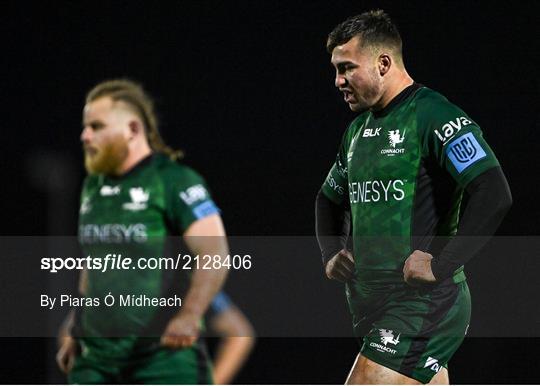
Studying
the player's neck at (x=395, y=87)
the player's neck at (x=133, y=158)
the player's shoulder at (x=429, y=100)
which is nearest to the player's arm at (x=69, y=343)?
the player's neck at (x=133, y=158)

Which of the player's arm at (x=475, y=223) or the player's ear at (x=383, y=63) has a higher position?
the player's ear at (x=383, y=63)

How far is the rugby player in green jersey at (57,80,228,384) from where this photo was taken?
155 inches

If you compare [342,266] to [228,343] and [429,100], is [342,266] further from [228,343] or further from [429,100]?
[429,100]

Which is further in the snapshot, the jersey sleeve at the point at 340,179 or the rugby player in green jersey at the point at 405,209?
the jersey sleeve at the point at 340,179

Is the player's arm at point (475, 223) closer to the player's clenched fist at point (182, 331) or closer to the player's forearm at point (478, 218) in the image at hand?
the player's forearm at point (478, 218)

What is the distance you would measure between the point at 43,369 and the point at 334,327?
6.37ft

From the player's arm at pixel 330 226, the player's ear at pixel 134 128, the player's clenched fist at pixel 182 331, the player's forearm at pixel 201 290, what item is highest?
the player's ear at pixel 134 128

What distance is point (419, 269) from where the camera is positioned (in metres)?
3.86

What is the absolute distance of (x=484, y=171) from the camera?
382 centimetres

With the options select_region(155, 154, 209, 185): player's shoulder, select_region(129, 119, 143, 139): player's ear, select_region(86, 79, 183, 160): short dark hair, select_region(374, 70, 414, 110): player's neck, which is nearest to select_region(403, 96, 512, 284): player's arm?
select_region(374, 70, 414, 110): player's neck

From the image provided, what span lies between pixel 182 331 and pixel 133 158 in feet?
2.80

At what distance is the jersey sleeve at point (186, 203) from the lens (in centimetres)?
402

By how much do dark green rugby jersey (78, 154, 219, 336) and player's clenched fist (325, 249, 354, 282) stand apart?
26.8 inches

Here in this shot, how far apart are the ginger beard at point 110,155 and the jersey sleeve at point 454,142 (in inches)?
54.2
